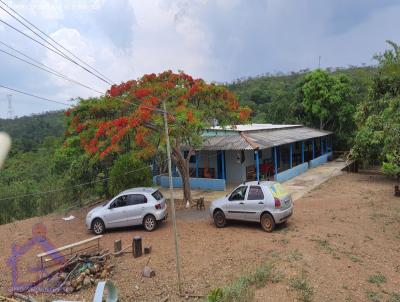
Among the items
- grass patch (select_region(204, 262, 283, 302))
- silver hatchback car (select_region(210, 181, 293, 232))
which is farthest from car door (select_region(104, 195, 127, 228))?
grass patch (select_region(204, 262, 283, 302))

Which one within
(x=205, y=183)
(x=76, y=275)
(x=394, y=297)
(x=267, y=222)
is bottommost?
(x=76, y=275)

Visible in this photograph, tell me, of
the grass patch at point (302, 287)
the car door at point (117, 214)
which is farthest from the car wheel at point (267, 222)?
the car door at point (117, 214)

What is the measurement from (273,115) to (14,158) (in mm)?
32208

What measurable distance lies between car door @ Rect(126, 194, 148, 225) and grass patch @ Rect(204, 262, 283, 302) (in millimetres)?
5462

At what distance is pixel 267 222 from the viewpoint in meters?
11.9

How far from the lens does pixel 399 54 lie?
1248 centimetres

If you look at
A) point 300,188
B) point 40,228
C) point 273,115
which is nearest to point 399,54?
point 300,188

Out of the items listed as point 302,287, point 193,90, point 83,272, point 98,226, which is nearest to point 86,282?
point 83,272

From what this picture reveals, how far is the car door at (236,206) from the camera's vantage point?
489 inches

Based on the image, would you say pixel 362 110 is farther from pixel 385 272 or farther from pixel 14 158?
pixel 14 158

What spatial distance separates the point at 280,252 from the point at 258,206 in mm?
2317

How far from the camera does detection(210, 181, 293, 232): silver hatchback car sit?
1173 cm

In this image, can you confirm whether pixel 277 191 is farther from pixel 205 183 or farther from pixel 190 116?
pixel 205 183

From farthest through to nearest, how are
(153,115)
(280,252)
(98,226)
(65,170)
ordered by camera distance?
(65,170), (153,115), (98,226), (280,252)
